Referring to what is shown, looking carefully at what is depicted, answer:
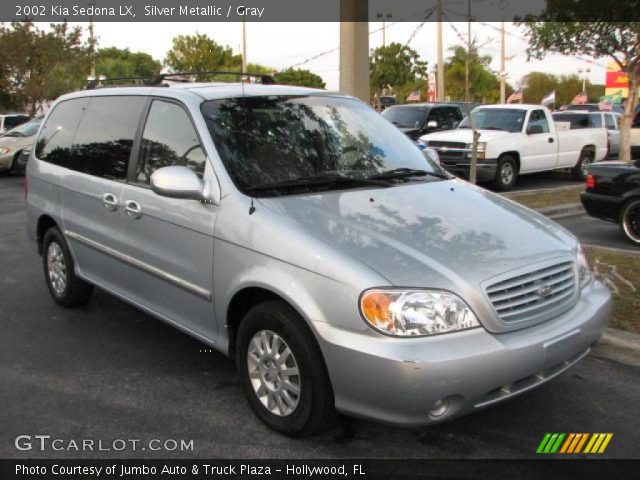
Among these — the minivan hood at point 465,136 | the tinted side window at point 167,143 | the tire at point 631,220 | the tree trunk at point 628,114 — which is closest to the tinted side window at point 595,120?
the tree trunk at point 628,114

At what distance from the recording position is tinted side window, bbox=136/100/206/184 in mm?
3924

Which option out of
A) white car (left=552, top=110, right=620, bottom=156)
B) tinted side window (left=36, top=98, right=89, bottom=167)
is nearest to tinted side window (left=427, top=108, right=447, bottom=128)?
white car (left=552, top=110, right=620, bottom=156)

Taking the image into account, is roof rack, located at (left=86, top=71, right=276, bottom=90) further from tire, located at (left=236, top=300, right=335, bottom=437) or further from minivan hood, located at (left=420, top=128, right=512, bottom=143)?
minivan hood, located at (left=420, top=128, right=512, bottom=143)

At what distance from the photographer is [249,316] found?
341 cm

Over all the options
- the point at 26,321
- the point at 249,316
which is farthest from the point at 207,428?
the point at 26,321

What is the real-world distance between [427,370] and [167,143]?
235cm

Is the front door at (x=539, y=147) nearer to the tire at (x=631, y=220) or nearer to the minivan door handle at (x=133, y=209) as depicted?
the tire at (x=631, y=220)

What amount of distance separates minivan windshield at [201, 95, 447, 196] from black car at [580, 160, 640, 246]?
429cm

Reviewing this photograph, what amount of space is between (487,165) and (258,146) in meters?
9.75

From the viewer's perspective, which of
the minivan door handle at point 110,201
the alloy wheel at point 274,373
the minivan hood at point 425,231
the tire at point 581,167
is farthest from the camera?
the tire at point 581,167

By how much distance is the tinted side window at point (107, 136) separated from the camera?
14.8 feet

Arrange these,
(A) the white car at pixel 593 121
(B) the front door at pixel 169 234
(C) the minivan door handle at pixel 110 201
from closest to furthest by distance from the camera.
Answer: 1. (B) the front door at pixel 169 234
2. (C) the minivan door handle at pixel 110 201
3. (A) the white car at pixel 593 121

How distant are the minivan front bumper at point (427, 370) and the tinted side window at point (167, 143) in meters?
1.52

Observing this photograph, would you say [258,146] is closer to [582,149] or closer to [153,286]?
[153,286]
